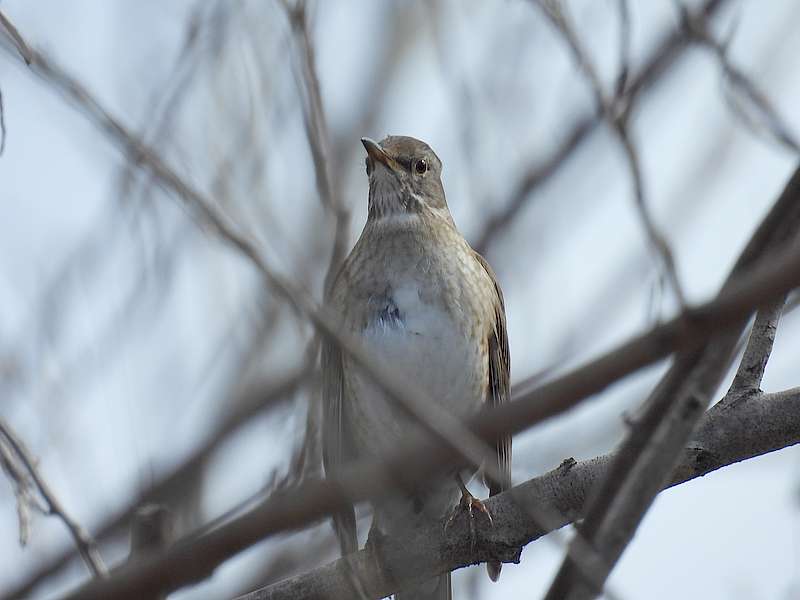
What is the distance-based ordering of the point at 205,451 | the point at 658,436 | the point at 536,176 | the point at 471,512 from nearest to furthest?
the point at 658,436 < the point at 471,512 < the point at 205,451 < the point at 536,176

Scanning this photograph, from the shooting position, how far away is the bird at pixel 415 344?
589cm

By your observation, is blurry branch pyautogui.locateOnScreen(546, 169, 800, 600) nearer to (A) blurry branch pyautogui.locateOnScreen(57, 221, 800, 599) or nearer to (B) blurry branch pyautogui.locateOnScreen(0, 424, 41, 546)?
(A) blurry branch pyautogui.locateOnScreen(57, 221, 800, 599)

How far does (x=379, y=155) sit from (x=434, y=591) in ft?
8.56

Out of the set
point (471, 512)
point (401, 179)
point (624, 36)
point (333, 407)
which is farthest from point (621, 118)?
point (401, 179)

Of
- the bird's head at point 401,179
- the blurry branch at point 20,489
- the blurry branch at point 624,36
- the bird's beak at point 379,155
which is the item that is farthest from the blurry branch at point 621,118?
the bird's head at point 401,179

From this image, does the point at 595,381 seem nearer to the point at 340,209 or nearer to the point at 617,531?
the point at 617,531

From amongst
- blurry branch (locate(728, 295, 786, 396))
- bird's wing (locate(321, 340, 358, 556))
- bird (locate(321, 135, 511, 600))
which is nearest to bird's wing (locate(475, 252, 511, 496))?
bird (locate(321, 135, 511, 600))

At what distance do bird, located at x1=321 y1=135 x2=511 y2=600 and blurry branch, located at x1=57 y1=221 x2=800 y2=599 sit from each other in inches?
145

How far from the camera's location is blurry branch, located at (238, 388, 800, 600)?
4.06 metres

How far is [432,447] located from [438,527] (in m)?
3.42

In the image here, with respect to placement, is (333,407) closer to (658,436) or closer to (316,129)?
(316,129)

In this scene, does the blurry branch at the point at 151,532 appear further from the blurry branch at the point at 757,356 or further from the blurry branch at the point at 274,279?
the blurry branch at the point at 757,356

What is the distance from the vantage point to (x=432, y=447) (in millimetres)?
1824

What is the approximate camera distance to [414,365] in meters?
5.89
